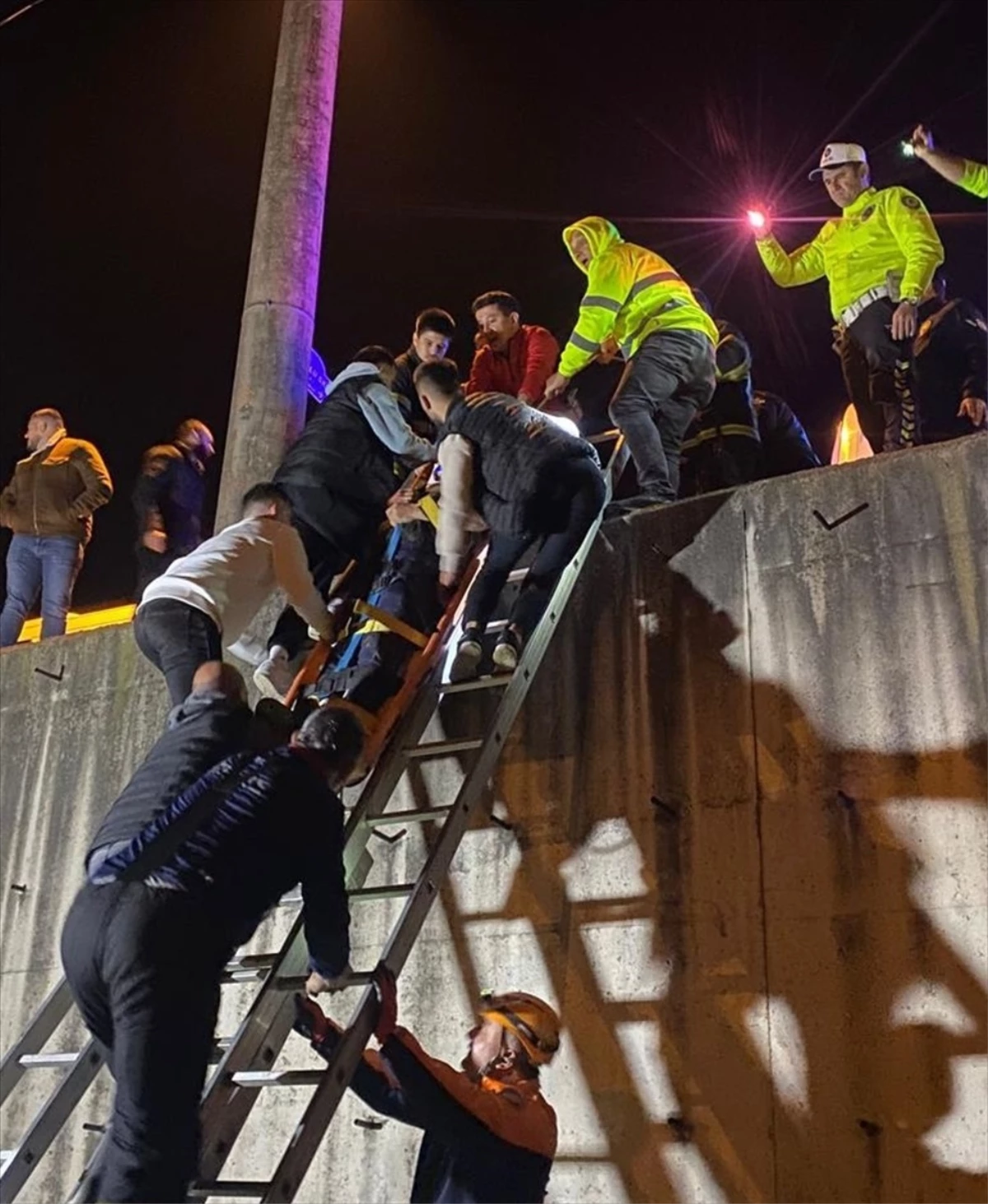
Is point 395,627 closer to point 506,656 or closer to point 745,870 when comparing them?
point 506,656

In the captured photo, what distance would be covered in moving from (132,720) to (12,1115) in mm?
1769

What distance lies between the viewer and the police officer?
6578 mm

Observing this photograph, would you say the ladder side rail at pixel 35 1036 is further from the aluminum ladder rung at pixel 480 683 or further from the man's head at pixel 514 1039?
the aluminum ladder rung at pixel 480 683

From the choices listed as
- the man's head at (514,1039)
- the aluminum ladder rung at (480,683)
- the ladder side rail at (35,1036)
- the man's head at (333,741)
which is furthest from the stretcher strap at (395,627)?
the ladder side rail at (35,1036)

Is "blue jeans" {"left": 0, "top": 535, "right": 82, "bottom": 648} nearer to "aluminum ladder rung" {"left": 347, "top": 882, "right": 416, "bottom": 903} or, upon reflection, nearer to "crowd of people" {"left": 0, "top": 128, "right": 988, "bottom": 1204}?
"crowd of people" {"left": 0, "top": 128, "right": 988, "bottom": 1204}

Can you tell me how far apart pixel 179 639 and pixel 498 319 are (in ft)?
9.45

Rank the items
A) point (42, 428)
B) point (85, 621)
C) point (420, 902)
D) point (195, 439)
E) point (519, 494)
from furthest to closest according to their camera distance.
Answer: point (85, 621) → point (42, 428) → point (195, 439) → point (519, 494) → point (420, 902)

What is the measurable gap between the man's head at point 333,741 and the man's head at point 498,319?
3.64 meters

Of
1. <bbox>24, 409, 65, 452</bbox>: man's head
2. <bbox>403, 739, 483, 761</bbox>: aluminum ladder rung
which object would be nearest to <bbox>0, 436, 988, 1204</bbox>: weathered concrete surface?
<bbox>403, 739, 483, 761</bbox>: aluminum ladder rung

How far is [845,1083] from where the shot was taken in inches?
170

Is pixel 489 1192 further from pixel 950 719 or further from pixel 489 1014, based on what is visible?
pixel 950 719

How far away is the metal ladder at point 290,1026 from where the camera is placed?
3.56 metres

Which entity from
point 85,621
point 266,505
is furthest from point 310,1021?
point 85,621

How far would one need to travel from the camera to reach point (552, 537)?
210 inches
